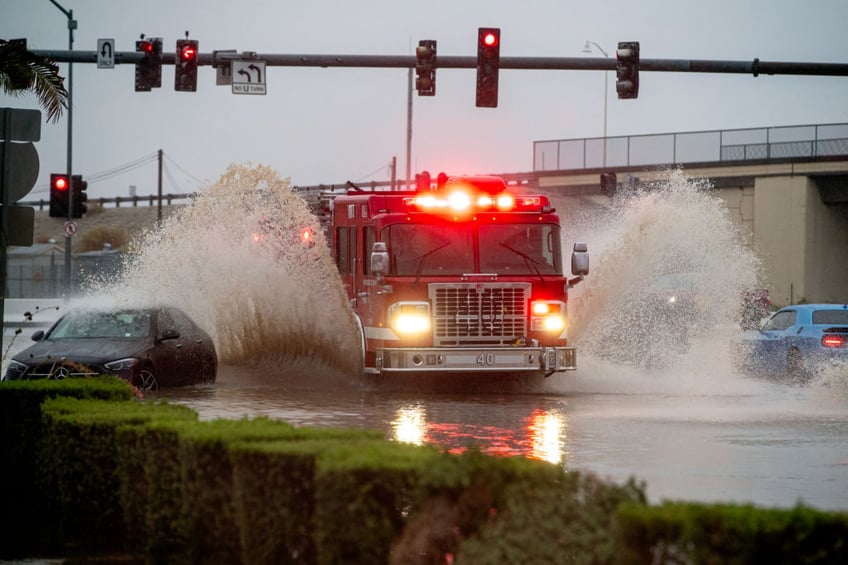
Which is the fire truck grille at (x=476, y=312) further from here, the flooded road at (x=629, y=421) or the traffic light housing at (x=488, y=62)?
the traffic light housing at (x=488, y=62)

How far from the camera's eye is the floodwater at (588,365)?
14.5 m

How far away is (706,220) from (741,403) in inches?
253

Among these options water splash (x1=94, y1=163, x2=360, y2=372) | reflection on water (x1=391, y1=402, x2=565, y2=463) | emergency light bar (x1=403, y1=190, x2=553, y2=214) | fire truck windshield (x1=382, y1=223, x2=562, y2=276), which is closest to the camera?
reflection on water (x1=391, y1=402, x2=565, y2=463)

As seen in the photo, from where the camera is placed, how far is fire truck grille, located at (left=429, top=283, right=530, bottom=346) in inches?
828

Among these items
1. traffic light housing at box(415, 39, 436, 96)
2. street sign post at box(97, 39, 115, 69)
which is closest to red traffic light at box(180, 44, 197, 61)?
street sign post at box(97, 39, 115, 69)

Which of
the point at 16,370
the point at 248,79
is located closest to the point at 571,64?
the point at 248,79

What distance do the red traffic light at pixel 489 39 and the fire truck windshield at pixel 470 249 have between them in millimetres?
5368

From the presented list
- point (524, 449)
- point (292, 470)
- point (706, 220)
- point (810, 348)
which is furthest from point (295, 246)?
point (292, 470)

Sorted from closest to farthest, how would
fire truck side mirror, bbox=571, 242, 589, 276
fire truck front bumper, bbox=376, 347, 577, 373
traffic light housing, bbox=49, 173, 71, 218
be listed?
fire truck front bumper, bbox=376, 347, 577, 373 < fire truck side mirror, bbox=571, 242, 589, 276 < traffic light housing, bbox=49, 173, 71, 218

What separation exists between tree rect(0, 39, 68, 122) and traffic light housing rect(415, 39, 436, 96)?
6632 millimetres

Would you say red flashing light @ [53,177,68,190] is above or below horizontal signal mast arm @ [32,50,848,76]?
below

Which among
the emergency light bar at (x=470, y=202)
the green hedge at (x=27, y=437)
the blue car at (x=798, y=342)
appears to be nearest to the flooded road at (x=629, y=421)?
the blue car at (x=798, y=342)

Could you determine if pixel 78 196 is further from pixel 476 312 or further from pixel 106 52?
pixel 476 312

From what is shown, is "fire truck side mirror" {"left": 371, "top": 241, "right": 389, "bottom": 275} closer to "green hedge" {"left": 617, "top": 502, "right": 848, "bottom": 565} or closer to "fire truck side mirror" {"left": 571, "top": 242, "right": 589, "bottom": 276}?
"fire truck side mirror" {"left": 571, "top": 242, "right": 589, "bottom": 276}
